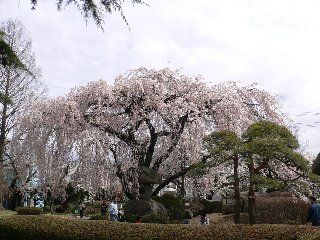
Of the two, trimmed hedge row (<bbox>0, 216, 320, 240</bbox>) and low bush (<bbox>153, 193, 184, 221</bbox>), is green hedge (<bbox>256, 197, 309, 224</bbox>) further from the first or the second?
trimmed hedge row (<bbox>0, 216, 320, 240</bbox>)

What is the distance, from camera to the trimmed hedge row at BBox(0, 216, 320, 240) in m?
8.96

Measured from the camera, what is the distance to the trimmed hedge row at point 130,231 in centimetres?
896

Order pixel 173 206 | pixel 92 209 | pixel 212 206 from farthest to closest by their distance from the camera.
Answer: pixel 92 209 < pixel 212 206 < pixel 173 206

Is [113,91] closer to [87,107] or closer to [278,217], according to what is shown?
[87,107]

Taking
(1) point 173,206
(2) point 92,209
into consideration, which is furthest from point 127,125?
(2) point 92,209

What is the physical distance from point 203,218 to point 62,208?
22.3 metres

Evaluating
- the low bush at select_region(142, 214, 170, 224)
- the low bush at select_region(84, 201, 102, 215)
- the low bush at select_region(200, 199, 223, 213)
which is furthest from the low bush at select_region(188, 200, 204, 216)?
the low bush at select_region(84, 201, 102, 215)

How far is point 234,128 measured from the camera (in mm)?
17953

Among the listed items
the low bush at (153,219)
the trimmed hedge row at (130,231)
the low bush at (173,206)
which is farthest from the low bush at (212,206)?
the trimmed hedge row at (130,231)

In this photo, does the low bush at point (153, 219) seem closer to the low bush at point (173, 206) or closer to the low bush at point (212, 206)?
the low bush at point (173, 206)

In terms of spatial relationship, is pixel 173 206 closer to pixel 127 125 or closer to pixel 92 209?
pixel 127 125

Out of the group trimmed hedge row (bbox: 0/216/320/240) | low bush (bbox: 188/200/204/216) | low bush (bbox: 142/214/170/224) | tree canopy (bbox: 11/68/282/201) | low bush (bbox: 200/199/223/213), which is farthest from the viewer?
low bush (bbox: 200/199/223/213)

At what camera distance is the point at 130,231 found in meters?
10.5

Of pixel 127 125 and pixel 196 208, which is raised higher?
pixel 127 125
